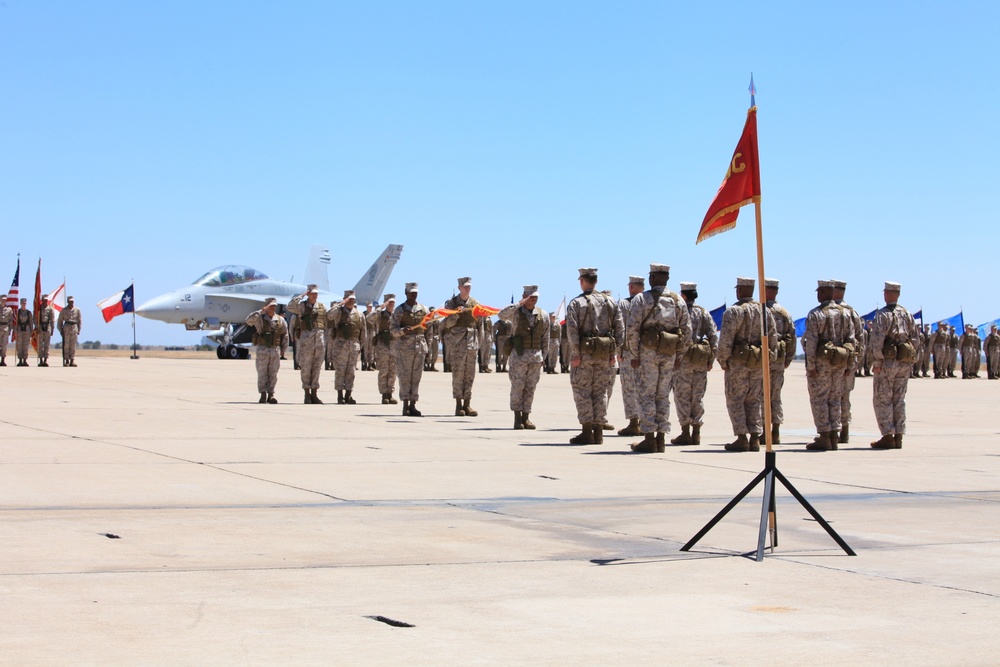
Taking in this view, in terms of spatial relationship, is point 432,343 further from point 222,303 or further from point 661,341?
point 661,341

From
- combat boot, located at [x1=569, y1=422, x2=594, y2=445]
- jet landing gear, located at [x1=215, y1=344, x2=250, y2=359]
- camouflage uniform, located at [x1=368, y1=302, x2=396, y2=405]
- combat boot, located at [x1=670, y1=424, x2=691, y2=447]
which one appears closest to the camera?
combat boot, located at [x1=569, y1=422, x2=594, y2=445]

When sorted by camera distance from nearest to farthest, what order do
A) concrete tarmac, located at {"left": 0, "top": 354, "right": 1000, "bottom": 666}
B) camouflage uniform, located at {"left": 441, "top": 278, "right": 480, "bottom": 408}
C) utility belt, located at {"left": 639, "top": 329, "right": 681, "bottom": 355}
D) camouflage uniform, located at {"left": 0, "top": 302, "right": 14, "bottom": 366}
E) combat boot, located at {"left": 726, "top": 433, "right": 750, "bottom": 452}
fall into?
concrete tarmac, located at {"left": 0, "top": 354, "right": 1000, "bottom": 666} < utility belt, located at {"left": 639, "top": 329, "right": 681, "bottom": 355} < combat boot, located at {"left": 726, "top": 433, "right": 750, "bottom": 452} < camouflage uniform, located at {"left": 441, "top": 278, "right": 480, "bottom": 408} < camouflage uniform, located at {"left": 0, "top": 302, "right": 14, "bottom": 366}

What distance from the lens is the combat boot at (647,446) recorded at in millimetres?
13820

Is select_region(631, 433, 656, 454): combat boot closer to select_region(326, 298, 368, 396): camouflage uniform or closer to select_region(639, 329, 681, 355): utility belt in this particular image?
select_region(639, 329, 681, 355): utility belt

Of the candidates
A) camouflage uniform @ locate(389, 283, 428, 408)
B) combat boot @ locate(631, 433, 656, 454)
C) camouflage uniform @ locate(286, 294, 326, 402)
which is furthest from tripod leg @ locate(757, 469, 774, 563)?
camouflage uniform @ locate(286, 294, 326, 402)

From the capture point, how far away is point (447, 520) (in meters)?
8.62

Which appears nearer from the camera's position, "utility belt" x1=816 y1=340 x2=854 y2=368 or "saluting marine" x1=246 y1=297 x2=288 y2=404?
"utility belt" x1=816 y1=340 x2=854 y2=368

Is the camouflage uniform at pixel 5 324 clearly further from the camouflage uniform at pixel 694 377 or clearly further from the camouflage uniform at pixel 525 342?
the camouflage uniform at pixel 694 377

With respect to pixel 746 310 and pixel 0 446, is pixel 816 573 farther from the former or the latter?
pixel 0 446

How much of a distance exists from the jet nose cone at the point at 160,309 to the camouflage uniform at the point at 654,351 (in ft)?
129

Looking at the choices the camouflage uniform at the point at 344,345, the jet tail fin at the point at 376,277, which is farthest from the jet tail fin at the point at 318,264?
the camouflage uniform at the point at 344,345

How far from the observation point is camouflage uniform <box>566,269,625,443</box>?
14672 mm

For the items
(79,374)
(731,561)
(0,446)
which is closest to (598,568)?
(731,561)

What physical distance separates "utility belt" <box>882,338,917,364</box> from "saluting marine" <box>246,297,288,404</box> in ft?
34.6
